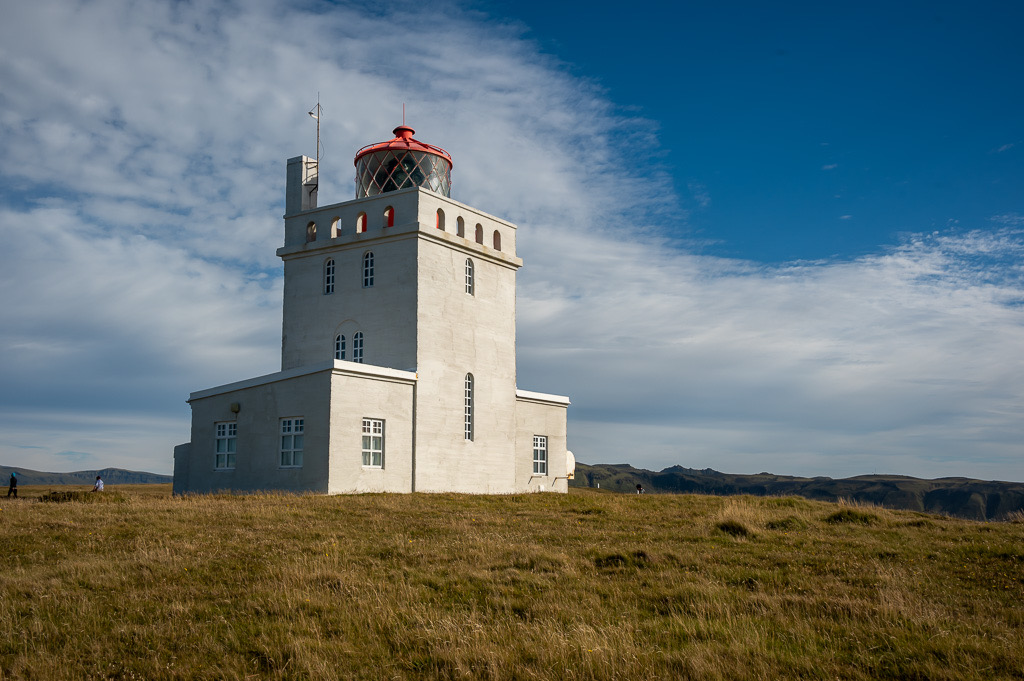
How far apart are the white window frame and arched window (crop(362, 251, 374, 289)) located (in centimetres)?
484

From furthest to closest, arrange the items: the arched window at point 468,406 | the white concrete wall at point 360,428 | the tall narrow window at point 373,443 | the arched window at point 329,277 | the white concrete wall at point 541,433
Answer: the white concrete wall at point 541,433
the arched window at point 329,277
the arched window at point 468,406
the tall narrow window at point 373,443
the white concrete wall at point 360,428

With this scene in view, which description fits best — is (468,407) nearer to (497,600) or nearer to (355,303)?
(355,303)

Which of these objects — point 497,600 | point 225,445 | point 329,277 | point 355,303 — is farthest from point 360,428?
point 497,600

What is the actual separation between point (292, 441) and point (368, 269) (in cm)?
703

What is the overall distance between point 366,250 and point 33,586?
1907cm

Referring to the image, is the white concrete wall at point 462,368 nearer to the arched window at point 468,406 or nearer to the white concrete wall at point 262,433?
the arched window at point 468,406

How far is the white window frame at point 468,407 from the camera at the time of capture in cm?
2898

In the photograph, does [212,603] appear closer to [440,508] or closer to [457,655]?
[457,655]

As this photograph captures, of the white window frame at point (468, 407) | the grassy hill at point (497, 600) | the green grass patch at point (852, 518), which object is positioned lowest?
the grassy hill at point (497, 600)

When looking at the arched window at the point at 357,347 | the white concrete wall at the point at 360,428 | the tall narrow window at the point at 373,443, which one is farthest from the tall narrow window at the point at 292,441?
the arched window at the point at 357,347

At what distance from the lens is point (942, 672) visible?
7.17 meters

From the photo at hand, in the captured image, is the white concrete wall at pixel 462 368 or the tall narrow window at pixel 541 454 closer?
the white concrete wall at pixel 462 368

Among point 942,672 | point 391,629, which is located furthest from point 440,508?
point 942,672

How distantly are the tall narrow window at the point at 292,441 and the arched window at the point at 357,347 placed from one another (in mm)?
4251
